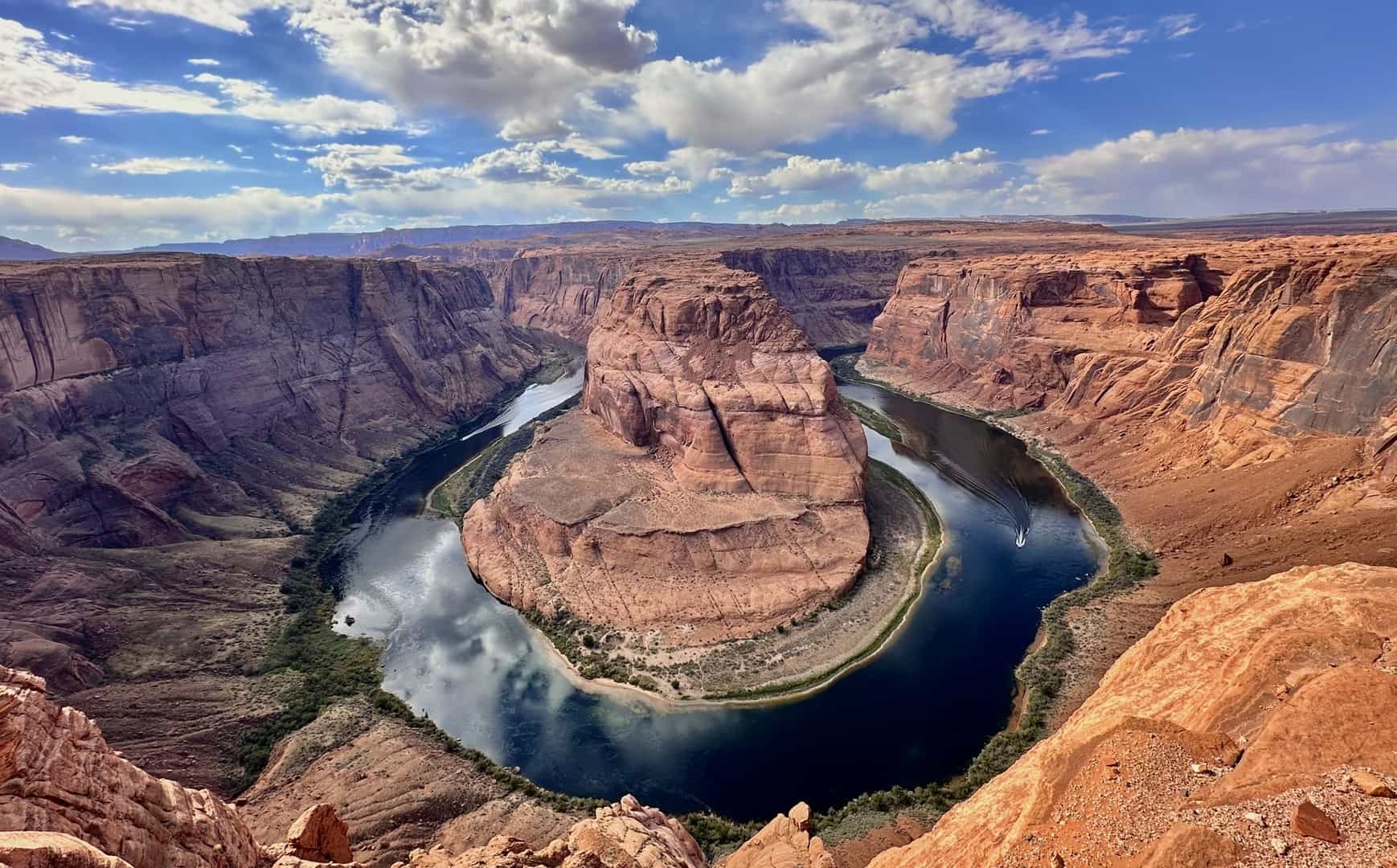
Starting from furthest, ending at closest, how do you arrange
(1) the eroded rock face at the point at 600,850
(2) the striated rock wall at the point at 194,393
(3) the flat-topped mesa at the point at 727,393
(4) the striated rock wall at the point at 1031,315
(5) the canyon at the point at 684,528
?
(4) the striated rock wall at the point at 1031,315 → (3) the flat-topped mesa at the point at 727,393 → (2) the striated rock wall at the point at 194,393 → (1) the eroded rock face at the point at 600,850 → (5) the canyon at the point at 684,528

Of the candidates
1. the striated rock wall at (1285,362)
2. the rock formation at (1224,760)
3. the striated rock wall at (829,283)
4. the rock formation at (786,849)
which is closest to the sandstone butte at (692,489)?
the rock formation at (786,849)

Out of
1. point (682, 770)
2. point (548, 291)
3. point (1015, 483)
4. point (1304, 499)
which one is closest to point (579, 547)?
point (682, 770)

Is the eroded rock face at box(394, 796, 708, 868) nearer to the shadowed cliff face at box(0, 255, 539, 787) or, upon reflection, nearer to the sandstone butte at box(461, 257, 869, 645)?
the sandstone butte at box(461, 257, 869, 645)

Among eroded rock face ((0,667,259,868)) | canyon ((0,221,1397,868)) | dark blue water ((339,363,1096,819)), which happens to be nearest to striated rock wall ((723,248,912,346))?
canyon ((0,221,1397,868))

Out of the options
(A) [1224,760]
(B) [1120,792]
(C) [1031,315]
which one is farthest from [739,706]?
(C) [1031,315]

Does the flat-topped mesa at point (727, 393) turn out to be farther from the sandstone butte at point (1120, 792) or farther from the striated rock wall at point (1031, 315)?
the striated rock wall at point (1031, 315)

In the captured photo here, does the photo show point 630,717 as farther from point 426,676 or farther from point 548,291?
point 548,291
